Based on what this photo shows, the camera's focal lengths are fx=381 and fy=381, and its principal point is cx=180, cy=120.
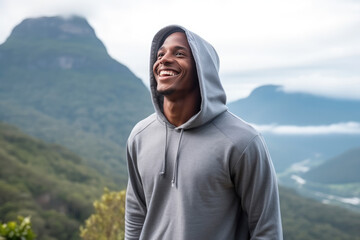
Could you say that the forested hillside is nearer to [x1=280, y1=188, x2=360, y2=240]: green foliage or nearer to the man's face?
[x1=280, y1=188, x2=360, y2=240]: green foliage

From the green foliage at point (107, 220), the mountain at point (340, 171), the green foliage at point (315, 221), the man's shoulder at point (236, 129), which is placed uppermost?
the man's shoulder at point (236, 129)

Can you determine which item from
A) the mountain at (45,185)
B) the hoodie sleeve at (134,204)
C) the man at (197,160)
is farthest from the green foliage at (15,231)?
the mountain at (45,185)

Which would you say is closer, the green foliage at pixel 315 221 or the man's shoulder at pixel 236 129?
the man's shoulder at pixel 236 129

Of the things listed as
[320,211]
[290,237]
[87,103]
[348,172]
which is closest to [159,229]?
[290,237]

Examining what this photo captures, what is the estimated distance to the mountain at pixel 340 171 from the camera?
14662 cm

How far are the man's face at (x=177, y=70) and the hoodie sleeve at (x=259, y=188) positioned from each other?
16.3 inches

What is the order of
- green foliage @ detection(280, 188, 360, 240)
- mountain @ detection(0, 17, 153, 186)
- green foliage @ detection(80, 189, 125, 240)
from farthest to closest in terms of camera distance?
1. mountain @ detection(0, 17, 153, 186)
2. green foliage @ detection(280, 188, 360, 240)
3. green foliage @ detection(80, 189, 125, 240)

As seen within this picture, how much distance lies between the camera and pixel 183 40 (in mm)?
1830

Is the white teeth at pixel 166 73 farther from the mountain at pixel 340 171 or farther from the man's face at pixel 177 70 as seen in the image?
the mountain at pixel 340 171

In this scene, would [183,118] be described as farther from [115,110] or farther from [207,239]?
[115,110]

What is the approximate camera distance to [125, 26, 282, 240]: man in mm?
1655

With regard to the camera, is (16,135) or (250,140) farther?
(16,135)

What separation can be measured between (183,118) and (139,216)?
23.5 inches

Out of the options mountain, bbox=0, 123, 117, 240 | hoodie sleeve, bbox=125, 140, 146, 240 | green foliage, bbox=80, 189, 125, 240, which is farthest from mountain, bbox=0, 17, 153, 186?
hoodie sleeve, bbox=125, 140, 146, 240
